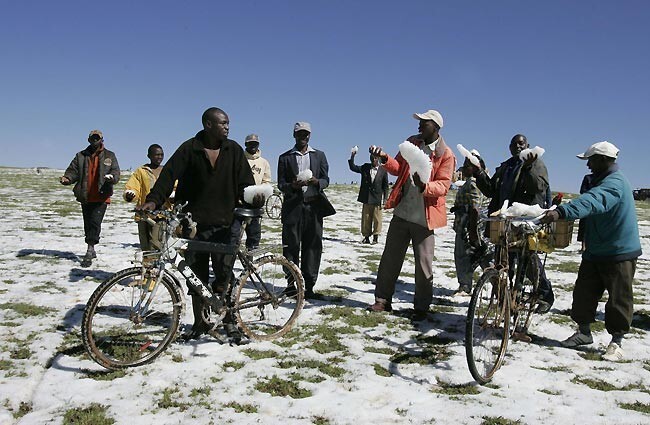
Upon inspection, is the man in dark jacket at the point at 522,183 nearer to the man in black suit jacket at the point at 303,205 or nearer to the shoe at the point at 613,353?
the shoe at the point at 613,353

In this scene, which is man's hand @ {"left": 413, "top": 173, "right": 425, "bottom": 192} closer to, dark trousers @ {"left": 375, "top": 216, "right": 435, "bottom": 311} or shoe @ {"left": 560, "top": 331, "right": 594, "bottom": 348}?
dark trousers @ {"left": 375, "top": 216, "right": 435, "bottom": 311}

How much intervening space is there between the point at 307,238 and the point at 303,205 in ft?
1.67

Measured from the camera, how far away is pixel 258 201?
5.11 m

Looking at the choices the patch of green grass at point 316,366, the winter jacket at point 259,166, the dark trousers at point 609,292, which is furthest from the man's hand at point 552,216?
the winter jacket at point 259,166

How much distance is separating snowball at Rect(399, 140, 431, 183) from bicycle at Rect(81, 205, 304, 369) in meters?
1.79

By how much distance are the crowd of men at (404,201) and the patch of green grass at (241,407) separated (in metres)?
1.47

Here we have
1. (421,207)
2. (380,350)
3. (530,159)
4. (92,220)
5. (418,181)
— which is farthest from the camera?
(92,220)

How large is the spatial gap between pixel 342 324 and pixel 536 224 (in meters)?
2.61

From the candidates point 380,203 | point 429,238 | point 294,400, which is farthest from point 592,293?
point 380,203

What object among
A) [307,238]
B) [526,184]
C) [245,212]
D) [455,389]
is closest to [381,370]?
[455,389]

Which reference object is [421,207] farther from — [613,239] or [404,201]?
[613,239]

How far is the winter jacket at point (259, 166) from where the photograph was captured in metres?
10.1

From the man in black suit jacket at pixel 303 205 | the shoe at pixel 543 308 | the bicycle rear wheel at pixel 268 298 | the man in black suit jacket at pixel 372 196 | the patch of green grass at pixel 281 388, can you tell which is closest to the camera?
the patch of green grass at pixel 281 388

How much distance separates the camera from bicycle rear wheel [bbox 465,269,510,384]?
421cm
